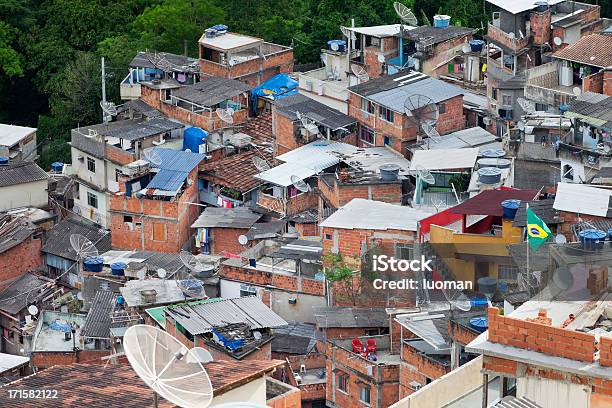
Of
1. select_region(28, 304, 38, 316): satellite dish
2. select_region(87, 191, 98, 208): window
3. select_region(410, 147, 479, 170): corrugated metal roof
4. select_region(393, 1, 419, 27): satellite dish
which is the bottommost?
select_region(28, 304, 38, 316): satellite dish

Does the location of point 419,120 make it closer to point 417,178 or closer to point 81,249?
point 417,178

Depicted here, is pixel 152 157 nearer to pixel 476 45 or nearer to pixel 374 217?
pixel 374 217

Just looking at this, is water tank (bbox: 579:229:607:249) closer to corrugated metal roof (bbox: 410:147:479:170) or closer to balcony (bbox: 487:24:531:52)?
corrugated metal roof (bbox: 410:147:479:170)

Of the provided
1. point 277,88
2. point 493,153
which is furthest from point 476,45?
point 493,153

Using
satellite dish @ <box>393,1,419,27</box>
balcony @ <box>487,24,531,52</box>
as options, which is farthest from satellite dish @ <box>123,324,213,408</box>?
satellite dish @ <box>393,1,419,27</box>

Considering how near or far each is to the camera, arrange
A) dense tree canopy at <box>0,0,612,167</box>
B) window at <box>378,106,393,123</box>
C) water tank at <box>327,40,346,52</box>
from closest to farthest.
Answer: window at <box>378,106,393,123</box> → water tank at <box>327,40,346,52</box> → dense tree canopy at <box>0,0,612,167</box>

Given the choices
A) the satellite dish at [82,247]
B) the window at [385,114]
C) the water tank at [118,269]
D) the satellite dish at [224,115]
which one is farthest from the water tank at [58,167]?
the window at [385,114]
